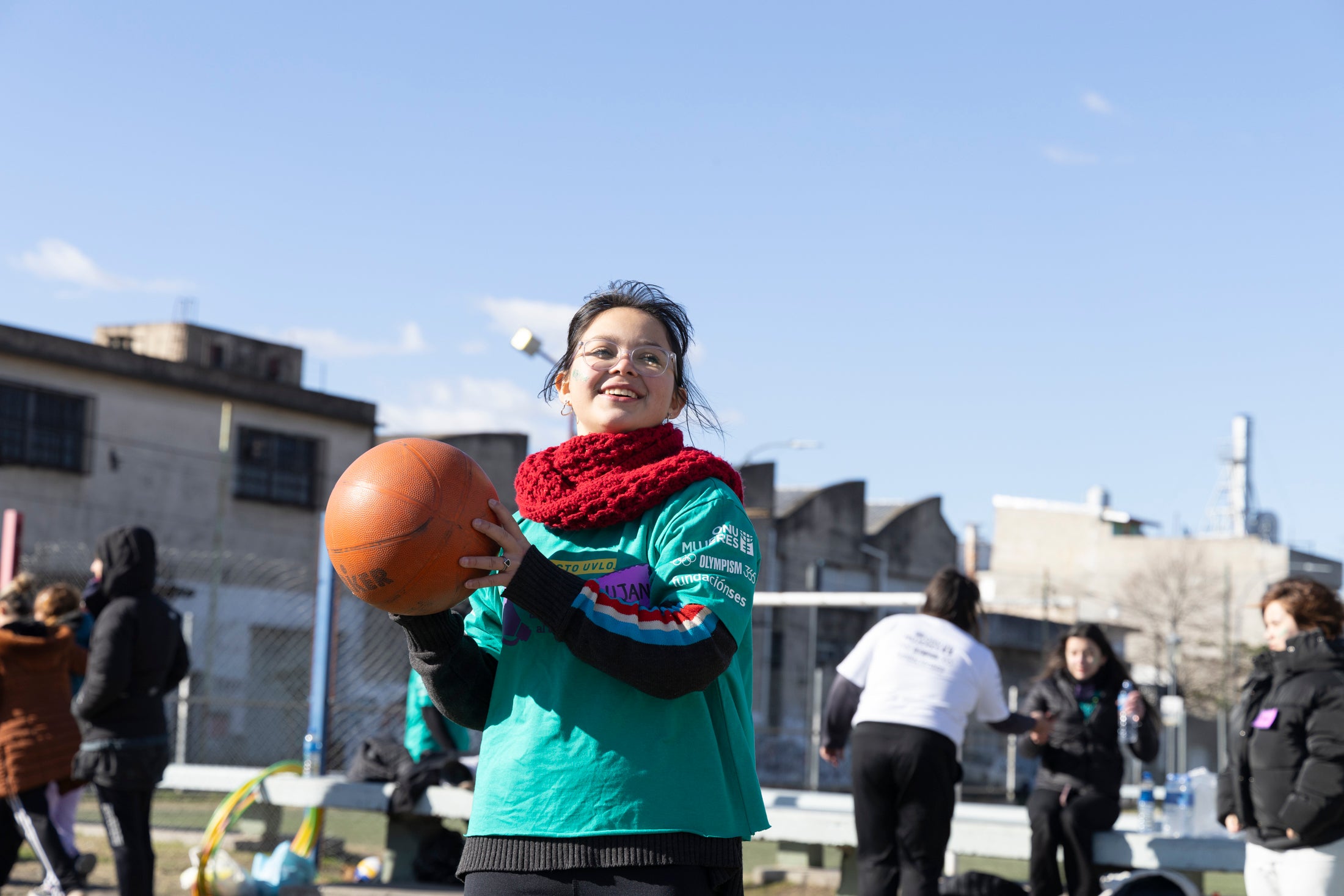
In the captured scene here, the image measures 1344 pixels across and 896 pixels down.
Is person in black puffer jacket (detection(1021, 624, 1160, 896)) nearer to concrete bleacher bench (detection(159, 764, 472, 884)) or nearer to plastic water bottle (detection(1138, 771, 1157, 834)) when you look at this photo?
plastic water bottle (detection(1138, 771, 1157, 834))

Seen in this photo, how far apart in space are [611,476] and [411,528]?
15.6 inches

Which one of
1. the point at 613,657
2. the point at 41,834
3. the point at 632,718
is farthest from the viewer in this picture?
the point at 41,834

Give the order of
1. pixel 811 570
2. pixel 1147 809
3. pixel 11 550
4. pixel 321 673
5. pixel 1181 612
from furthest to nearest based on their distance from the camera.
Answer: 1. pixel 1181 612
2. pixel 811 570
3. pixel 11 550
4. pixel 321 673
5. pixel 1147 809

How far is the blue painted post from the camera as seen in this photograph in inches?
390

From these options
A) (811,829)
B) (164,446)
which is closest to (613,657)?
(811,829)

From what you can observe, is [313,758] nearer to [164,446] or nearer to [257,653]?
[257,653]

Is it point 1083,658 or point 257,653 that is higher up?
point 1083,658

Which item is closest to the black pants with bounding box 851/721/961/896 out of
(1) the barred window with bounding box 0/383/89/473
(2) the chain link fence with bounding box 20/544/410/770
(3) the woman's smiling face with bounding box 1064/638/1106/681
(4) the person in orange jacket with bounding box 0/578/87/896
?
(3) the woman's smiling face with bounding box 1064/638/1106/681

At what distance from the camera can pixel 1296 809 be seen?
548cm

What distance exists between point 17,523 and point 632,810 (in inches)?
395

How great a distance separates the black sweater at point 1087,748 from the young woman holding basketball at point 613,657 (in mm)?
5154

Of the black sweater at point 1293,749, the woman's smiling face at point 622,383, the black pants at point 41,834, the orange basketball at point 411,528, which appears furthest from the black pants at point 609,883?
the black pants at point 41,834

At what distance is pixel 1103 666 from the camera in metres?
7.92

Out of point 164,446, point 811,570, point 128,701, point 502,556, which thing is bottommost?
point 128,701
